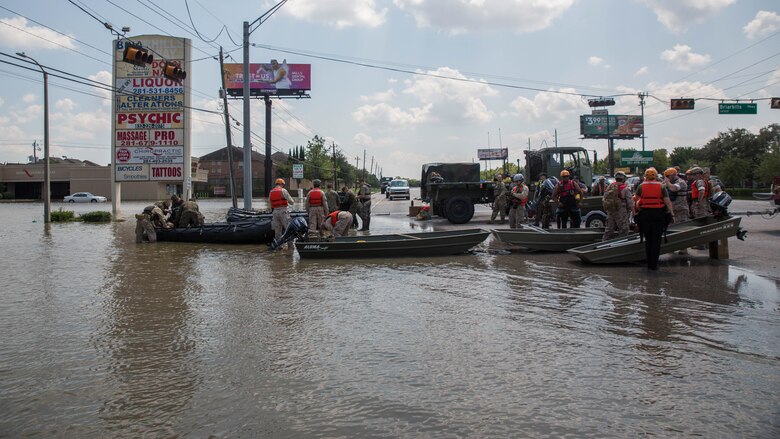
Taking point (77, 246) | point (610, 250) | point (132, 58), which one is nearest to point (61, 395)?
point (610, 250)

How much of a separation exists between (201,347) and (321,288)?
3392 millimetres

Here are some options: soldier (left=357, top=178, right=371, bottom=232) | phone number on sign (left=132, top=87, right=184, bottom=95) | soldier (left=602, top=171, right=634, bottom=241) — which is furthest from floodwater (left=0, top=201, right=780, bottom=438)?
phone number on sign (left=132, top=87, right=184, bottom=95)

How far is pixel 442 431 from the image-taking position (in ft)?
12.1

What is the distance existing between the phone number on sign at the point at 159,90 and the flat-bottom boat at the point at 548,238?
68.9ft

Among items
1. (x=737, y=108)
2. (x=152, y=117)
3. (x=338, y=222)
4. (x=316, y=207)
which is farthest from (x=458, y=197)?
(x=737, y=108)

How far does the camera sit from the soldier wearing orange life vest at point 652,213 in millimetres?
10000

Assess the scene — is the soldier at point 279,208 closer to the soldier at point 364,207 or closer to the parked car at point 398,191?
the soldier at point 364,207

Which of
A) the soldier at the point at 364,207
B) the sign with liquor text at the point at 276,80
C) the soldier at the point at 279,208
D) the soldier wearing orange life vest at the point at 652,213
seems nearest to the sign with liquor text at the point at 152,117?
the soldier at the point at 364,207

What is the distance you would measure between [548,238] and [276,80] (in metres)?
59.6

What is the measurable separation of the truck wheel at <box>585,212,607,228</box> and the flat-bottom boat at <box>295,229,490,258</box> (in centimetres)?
431

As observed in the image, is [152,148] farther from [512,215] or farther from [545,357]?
[545,357]

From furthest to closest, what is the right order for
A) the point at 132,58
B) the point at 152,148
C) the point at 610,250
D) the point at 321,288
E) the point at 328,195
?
the point at 152,148 → the point at 328,195 → the point at 132,58 → the point at 610,250 → the point at 321,288

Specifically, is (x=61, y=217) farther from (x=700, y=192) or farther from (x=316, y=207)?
(x=700, y=192)

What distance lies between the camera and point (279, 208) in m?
14.8
